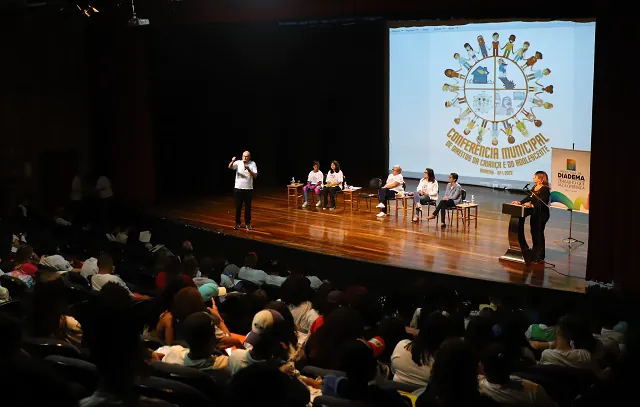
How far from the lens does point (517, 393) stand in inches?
136

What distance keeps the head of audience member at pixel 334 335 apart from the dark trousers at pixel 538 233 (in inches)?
197

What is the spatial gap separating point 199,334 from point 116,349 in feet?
3.32

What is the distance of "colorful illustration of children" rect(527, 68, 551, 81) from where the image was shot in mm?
A: 11594

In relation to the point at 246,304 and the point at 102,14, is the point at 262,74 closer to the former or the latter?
the point at 102,14

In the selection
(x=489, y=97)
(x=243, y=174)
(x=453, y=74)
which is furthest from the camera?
(x=453, y=74)

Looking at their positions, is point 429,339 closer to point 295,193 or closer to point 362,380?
point 362,380

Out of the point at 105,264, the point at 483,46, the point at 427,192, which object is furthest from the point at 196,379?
the point at 483,46

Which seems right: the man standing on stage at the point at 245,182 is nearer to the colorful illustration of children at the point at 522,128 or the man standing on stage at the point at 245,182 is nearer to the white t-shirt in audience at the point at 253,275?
the white t-shirt in audience at the point at 253,275

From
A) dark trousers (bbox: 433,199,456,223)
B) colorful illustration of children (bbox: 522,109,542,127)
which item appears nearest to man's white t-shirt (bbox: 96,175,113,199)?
dark trousers (bbox: 433,199,456,223)

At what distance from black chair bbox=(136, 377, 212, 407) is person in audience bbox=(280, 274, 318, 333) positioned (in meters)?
2.10

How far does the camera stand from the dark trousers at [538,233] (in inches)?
346

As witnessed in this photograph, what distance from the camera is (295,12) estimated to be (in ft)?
33.5

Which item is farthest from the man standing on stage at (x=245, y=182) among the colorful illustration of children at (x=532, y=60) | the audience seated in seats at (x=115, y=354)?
the audience seated in seats at (x=115, y=354)

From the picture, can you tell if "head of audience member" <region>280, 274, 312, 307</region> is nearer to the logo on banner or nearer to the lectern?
the lectern
